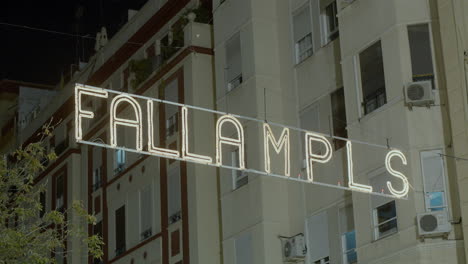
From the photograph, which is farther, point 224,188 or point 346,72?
point 224,188

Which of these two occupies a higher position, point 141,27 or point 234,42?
point 141,27

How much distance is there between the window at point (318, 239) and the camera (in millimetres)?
30578

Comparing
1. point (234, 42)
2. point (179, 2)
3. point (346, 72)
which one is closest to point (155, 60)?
point (179, 2)

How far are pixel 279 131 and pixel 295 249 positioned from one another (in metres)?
3.62

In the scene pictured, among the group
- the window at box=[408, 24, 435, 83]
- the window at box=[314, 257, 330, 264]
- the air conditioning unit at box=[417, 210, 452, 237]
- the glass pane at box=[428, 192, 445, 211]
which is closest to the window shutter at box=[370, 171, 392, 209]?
the glass pane at box=[428, 192, 445, 211]

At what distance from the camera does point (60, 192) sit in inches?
1897

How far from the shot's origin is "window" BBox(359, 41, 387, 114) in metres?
28.0

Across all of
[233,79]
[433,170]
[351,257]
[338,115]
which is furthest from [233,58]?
[433,170]

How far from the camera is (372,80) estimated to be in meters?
28.3

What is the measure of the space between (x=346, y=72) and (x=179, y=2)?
12.0 meters

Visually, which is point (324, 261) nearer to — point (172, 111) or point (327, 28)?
point (327, 28)

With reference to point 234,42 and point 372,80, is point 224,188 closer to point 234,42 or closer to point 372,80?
point 234,42

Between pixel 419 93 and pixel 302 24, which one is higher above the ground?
pixel 302 24

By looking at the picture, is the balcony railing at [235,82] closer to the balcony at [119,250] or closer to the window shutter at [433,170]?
the balcony at [119,250]
